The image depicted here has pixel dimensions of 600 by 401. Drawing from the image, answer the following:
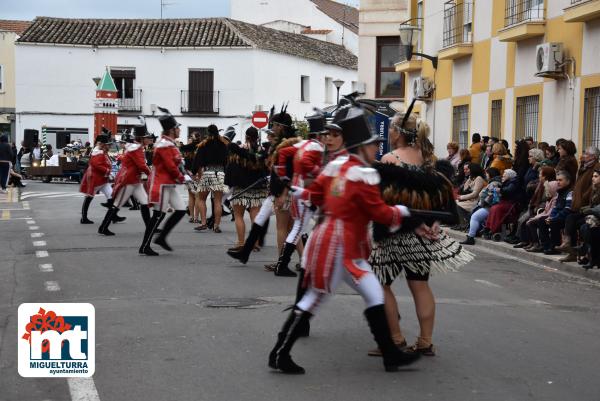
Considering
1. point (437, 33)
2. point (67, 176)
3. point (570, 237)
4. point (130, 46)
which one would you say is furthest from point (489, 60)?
point (130, 46)

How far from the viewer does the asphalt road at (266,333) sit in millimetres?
6207

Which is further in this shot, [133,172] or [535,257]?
[133,172]

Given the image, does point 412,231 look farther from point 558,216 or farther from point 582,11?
point 582,11

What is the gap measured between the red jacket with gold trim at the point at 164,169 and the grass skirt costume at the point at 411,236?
658 centimetres

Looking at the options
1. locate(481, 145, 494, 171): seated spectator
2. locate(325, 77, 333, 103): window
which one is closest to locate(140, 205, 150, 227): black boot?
locate(481, 145, 494, 171): seated spectator

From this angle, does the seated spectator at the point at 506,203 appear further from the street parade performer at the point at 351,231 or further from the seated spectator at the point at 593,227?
the street parade performer at the point at 351,231

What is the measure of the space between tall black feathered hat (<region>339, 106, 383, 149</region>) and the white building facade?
1713 inches

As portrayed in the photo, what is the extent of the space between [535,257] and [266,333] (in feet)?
24.9

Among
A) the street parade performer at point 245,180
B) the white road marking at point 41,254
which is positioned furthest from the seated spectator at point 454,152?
the white road marking at point 41,254

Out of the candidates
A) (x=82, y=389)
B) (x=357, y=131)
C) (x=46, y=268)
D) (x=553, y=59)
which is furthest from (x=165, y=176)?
(x=553, y=59)

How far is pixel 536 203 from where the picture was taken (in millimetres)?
15086

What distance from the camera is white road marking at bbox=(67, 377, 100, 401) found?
5.93 metres

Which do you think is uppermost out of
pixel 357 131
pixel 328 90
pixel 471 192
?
pixel 328 90

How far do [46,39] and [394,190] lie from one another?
46872 millimetres
